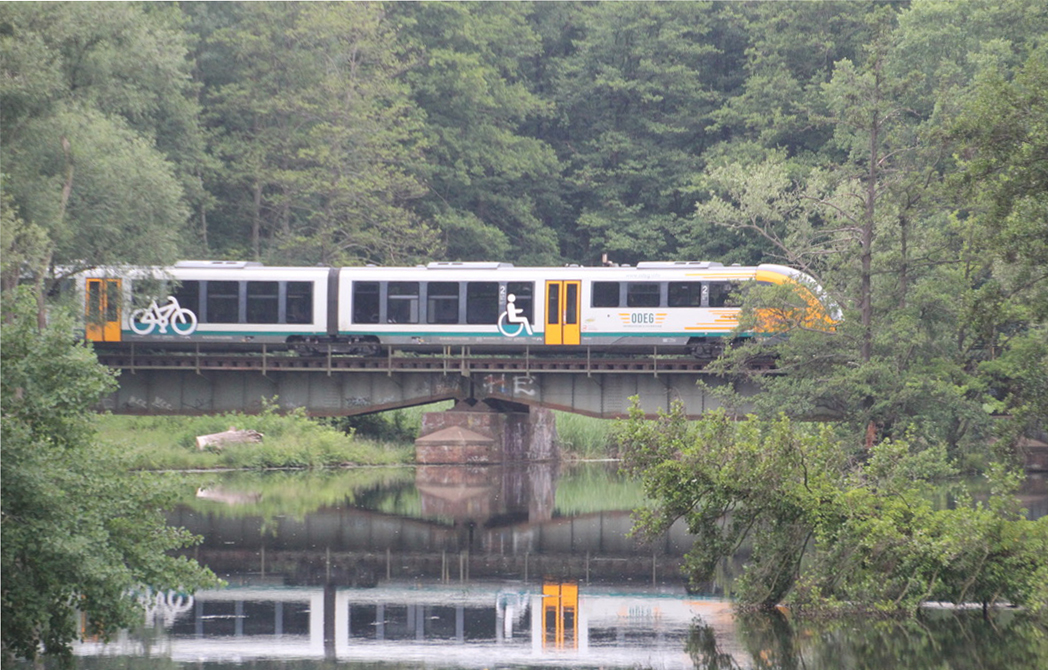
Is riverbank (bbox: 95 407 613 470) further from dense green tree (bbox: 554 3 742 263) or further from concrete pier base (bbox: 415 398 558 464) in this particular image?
dense green tree (bbox: 554 3 742 263)

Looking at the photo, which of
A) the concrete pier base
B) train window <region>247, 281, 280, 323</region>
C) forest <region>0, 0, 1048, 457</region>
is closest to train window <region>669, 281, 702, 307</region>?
forest <region>0, 0, 1048, 457</region>

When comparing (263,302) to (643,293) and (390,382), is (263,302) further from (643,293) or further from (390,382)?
(643,293)

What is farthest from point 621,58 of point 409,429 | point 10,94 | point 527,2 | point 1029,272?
point 1029,272

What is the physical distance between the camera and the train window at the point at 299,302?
3962cm

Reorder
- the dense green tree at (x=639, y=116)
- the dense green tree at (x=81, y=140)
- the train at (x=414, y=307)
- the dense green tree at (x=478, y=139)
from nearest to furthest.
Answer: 1. the dense green tree at (x=81, y=140)
2. the train at (x=414, y=307)
3. the dense green tree at (x=478, y=139)
4. the dense green tree at (x=639, y=116)

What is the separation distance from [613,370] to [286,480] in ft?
29.6

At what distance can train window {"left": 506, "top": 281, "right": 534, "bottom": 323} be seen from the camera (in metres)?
39.3

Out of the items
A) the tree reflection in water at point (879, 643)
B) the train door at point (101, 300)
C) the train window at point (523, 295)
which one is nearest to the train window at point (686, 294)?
the train window at point (523, 295)

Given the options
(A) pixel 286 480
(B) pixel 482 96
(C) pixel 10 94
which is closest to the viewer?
(C) pixel 10 94

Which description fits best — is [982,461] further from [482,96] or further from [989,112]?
[482,96]

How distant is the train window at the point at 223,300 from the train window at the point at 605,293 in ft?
32.1

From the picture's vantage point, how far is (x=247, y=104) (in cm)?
→ 5753

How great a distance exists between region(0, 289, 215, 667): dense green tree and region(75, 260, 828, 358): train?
77.1 feet

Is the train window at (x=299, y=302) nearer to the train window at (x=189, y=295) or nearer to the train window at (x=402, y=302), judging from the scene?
the train window at (x=402, y=302)
